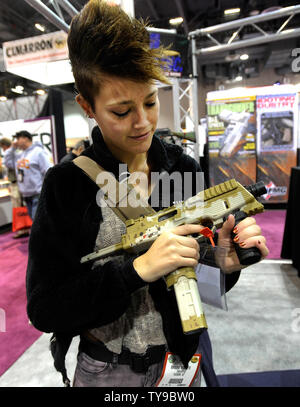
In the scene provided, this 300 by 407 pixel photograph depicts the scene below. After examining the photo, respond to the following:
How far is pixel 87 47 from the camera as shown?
1.72 feet

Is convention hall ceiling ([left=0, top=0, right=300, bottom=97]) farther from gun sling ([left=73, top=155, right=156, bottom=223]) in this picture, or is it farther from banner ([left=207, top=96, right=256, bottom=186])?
banner ([left=207, top=96, right=256, bottom=186])

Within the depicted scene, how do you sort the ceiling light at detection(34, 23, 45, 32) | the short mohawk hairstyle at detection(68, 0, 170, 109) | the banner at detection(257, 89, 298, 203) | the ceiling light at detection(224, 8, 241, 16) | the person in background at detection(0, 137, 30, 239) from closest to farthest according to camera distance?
the short mohawk hairstyle at detection(68, 0, 170, 109)
the ceiling light at detection(34, 23, 45, 32)
the person in background at detection(0, 137, 30, 239)
the banner at detection(257, 89, 298, 203)
the ceiling light at detection(224, 8, 241, 16)

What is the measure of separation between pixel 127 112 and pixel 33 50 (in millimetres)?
2939

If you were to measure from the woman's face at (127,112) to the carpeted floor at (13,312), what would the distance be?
1.97 m

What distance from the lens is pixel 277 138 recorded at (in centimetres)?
504

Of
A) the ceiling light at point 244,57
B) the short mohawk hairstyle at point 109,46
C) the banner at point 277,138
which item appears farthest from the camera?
the ceiling light at point 244,57

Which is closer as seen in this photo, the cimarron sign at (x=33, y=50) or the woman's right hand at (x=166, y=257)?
the woman's right hand at (x=166, y=257)

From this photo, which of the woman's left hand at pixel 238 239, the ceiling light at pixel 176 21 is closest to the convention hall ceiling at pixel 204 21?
the ceiling light at pixel 176 21

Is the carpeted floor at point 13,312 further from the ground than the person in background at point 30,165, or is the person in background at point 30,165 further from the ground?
the person in background at point 30,165

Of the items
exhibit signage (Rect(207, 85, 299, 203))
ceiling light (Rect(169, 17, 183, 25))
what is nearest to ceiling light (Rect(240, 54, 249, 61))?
ceiling light (Rect(169, 17, 183, 25))

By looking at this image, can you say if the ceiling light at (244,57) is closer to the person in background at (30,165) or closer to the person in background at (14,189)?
the person in background at (30,165)

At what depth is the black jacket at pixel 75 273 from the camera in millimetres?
551

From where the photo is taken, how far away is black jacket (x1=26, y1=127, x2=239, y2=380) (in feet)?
1.81

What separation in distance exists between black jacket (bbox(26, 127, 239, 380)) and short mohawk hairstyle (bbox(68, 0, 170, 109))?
0.53ft
